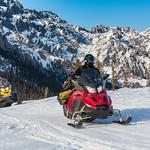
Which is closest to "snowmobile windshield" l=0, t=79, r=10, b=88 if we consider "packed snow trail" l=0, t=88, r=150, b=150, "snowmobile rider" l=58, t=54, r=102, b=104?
"packed snow trail" l=0, t=88, r=150, b=150

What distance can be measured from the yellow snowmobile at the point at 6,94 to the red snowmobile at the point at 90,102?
9.18 meters

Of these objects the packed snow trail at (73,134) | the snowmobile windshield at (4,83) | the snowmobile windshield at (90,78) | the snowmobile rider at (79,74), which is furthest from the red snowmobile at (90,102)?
the snowmobile windshield at (4,83)

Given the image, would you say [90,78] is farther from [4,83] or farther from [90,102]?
[4,83]

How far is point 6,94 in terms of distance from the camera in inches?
868

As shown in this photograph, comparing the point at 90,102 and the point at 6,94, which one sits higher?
the point at 6,94

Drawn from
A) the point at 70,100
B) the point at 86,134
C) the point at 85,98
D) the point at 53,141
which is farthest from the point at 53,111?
the point at 53,141

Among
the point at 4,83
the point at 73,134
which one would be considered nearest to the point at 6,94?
the point at 4,83

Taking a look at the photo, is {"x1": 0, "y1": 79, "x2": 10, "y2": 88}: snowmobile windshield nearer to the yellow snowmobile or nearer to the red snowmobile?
the yellow snowmobile

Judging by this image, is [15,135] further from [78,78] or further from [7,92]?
[7,92]

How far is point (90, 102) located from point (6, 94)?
1049cm

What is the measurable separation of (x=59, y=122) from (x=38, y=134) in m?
2.61

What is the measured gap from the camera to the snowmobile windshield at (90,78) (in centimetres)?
1253

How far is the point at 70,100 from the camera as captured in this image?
13500mm

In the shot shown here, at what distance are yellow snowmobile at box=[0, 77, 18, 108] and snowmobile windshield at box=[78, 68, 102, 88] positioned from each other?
379 inches
